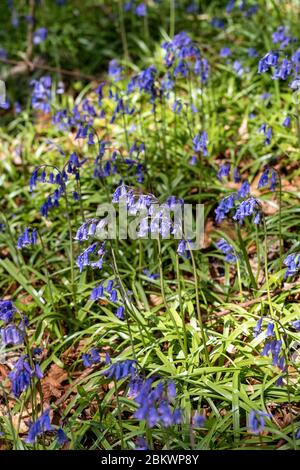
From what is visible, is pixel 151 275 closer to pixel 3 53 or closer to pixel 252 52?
pixel 252 52

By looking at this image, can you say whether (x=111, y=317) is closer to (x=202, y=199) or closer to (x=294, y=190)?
(x=202, y=199)

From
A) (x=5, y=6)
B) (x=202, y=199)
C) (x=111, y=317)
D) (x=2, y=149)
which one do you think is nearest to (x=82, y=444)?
(x=111, y=317)

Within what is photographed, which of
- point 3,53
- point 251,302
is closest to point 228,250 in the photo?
point 251,302

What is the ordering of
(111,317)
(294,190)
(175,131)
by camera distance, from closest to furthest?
1. (111,317)
2. (294,190)
3. (175,131)

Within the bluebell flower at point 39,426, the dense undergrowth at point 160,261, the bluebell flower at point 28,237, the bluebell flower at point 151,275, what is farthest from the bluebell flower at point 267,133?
the bluebell flower at point 39,426

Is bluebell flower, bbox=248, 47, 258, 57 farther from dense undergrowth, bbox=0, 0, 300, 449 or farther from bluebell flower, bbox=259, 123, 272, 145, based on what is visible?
bluebell flower, bbox=259, 123, 272, 145

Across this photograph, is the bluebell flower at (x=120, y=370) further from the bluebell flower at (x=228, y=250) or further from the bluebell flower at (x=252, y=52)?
the bluebell flower at (x=252, y=52)
